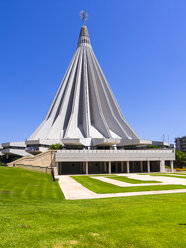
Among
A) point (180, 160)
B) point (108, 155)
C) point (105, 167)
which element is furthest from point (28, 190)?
point (180, 160)

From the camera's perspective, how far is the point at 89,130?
6519 cm

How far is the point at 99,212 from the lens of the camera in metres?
9.05

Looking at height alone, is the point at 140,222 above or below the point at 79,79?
below

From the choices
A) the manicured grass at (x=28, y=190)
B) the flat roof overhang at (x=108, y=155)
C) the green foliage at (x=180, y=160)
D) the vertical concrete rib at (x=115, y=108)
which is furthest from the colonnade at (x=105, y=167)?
the manicured grass at (x=28, y=190)

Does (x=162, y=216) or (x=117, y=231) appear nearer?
(x=117, y=231)

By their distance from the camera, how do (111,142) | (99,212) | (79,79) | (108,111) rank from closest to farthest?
1. (99,212)
2. (111,142)
3. (108,111)
4. (79,79)

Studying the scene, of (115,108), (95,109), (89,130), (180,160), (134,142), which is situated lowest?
(180,160)

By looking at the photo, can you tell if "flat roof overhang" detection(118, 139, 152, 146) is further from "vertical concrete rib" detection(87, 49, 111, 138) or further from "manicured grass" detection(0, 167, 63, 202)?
"manicured grass" detection(0, 167, 63, 202)

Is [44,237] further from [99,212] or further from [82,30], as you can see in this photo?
[82,30]

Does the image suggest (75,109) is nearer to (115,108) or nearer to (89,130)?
(89,130)

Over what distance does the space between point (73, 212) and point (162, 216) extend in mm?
3586

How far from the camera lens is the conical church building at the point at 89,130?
44.0m

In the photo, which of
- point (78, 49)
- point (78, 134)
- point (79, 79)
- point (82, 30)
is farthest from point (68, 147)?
point (82, 30)

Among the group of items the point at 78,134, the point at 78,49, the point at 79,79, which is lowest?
the point at 78,134
